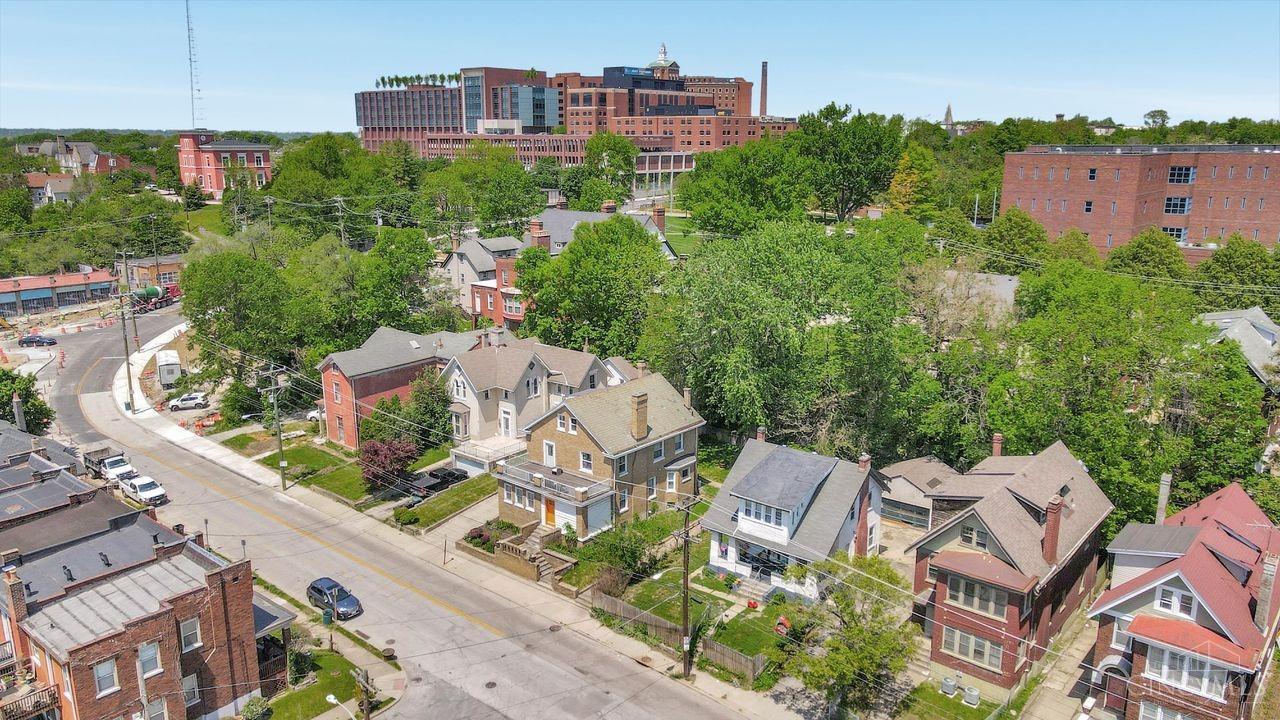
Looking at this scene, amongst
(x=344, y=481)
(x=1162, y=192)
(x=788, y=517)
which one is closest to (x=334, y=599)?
(x=344, y=481)

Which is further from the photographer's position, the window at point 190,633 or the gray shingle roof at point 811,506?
the gray shingle roof at point 811,506

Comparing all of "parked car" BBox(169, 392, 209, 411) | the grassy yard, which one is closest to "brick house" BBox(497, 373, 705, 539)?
the grassy yard

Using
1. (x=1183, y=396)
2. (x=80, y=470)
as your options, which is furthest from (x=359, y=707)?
(x=1183, y=396)

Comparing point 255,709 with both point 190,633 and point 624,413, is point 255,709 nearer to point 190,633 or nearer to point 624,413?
point 190,633

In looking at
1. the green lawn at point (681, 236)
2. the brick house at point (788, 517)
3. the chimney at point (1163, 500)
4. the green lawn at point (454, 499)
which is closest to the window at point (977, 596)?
the brick house at point (788, 517)

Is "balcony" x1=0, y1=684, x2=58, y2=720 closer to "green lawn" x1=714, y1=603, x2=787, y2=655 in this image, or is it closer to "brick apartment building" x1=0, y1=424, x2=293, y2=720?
"brick apartment building" x1=0, y1=424, x2=293, y2=720

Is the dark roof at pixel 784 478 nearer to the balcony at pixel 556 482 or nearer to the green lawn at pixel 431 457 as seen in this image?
the balcony at pixel 556 482
